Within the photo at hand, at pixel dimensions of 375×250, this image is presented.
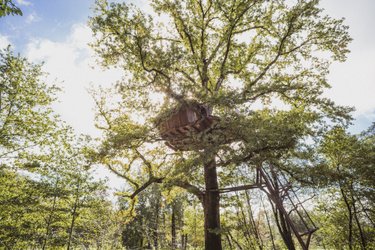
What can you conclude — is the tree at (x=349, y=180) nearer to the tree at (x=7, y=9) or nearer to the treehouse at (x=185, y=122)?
the treehouse at (x=185, y=122)

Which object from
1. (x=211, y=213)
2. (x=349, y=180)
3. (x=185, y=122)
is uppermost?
(x=185, y=122)

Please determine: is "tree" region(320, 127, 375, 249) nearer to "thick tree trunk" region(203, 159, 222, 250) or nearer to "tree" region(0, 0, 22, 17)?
"thick tree trunk" region(203, 159, 222, 250)

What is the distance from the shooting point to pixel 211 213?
727cm

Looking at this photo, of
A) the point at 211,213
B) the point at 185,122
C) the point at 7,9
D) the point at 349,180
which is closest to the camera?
the point at 7,9

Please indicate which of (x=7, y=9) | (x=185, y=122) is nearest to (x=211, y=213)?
(x=185, y=122)

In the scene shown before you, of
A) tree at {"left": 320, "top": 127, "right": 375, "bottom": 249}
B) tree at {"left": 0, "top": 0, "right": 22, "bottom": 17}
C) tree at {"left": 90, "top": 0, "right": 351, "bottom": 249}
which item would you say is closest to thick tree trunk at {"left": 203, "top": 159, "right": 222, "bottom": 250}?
tree at {"left": 90, "top": 0, "right": 351, "bottom": 249}

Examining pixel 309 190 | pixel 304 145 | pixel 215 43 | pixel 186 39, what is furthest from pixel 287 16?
pixel 309 190

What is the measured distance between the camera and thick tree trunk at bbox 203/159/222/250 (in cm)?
683

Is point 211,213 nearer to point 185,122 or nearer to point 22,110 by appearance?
point 185,122

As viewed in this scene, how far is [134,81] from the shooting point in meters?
7.37

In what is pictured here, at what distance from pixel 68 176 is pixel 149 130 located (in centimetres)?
651

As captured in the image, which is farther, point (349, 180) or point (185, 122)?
point (185, 122)

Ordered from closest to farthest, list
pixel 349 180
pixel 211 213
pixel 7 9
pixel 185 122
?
1. pixel 7 9
2. pixel 349 180
3. pixel 185 122
4. pixel 211 213

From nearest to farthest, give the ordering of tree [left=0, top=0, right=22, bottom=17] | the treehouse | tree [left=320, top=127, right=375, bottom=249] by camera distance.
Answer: tree [left=0, top=0, right=22, bottom=17], the treehouse, tree [left=320, top=127, right=375, bottom=249]
